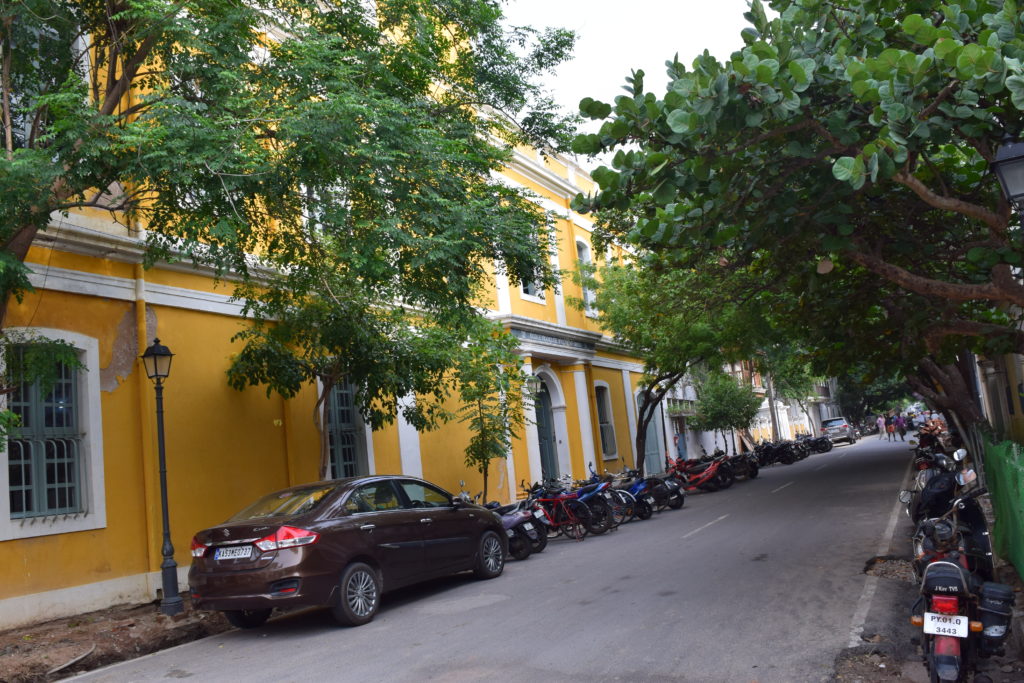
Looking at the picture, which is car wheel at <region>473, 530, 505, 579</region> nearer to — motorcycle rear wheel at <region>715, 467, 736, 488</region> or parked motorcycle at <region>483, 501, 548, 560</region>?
parked motorcycle at <region>483, 501, 548, 560</region>

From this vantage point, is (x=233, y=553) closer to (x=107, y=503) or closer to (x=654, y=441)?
(x=107, y=503)

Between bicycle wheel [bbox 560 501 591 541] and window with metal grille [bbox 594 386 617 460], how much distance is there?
Answer: 10971 millimetres

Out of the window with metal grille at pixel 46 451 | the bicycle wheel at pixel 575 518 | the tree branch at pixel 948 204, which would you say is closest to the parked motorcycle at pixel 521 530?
the bicycle wheel at pixel 575 518

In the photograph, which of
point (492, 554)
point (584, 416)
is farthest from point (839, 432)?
point (492, 554)

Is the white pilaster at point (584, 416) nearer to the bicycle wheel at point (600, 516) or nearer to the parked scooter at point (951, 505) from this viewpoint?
the bicycle wheel at point (600, 516)

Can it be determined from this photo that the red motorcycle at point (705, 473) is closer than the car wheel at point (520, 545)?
No

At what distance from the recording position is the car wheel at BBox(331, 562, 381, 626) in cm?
844

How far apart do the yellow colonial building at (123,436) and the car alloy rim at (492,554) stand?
13.7ft

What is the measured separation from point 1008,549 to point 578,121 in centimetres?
894

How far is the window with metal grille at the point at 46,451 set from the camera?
995 centimetres

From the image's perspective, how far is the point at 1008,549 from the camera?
8.00 metres

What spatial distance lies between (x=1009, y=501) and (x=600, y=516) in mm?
9016

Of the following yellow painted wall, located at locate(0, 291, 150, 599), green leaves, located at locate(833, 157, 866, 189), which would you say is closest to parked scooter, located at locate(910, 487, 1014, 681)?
green leaves, located at locate(833, 157, 866, 189)

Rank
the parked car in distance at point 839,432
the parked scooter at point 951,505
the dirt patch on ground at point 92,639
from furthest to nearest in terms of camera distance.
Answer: the parked car in distance at point 839,432, the dirt patch on ground at point 92,639, the parked scooter at point 951,505
